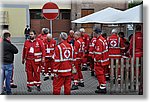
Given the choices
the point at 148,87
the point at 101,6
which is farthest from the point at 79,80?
the point at 101,6

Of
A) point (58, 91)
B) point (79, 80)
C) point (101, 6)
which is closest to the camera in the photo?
point (58, 91)

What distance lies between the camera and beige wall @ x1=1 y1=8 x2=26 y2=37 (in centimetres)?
3284

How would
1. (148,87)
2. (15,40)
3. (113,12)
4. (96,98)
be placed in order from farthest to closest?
(15,40), (113,12), (96,98), (148,87)

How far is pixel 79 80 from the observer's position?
1011cm

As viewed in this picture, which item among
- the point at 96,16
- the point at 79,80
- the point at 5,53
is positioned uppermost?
the point at 96,16

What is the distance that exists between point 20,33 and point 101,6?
8.28 metres

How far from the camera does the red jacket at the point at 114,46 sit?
10.5m

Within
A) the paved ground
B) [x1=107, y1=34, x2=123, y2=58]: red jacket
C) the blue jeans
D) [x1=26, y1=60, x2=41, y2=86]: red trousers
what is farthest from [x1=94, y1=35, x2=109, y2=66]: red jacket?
the blue jeans

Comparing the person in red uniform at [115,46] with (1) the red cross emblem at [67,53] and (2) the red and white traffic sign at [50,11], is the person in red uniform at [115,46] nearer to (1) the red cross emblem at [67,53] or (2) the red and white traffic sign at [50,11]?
(2) the red and white traffic sign at [50,11]

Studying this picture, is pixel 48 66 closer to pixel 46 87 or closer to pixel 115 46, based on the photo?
pixel 46 87

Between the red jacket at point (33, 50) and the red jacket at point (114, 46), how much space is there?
2.38 meters

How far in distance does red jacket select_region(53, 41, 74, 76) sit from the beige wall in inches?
1015

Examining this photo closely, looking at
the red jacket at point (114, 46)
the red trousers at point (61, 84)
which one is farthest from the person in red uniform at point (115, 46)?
the red trousers at point (61, 84)

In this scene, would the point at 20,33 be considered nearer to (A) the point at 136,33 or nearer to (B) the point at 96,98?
(A) the point at 136,33
